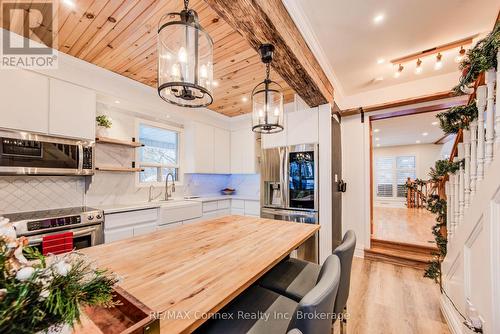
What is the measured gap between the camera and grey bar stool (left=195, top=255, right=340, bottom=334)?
0.70 meters

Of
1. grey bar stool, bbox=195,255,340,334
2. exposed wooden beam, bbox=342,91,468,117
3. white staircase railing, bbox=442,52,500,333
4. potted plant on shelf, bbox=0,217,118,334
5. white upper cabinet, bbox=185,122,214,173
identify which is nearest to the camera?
potted plant on shelf, bbox=0,217,118,334

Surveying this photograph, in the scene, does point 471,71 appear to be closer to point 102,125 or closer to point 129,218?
point 129,218

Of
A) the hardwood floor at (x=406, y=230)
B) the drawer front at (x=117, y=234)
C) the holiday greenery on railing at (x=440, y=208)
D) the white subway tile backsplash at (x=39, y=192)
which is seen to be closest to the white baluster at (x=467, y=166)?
the holiday greenery on railing at (x=440, y=208)

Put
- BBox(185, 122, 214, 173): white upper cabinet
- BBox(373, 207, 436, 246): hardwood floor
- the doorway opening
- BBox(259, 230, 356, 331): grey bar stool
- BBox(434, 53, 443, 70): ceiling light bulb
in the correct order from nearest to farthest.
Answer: BBox(259, 230, 356, 331): grey bar stool → BBox(434, 53, 443, 70): ceiling light bulb → BBox(373, 207, 436, 246): hardwood floor → BBox(185, 122, 214, 173): white upper cabinet → the doorway opening

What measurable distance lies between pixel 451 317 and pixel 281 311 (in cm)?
174

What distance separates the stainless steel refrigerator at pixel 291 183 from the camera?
2.88 m

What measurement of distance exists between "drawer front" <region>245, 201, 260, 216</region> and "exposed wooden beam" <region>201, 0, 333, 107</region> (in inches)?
85.5

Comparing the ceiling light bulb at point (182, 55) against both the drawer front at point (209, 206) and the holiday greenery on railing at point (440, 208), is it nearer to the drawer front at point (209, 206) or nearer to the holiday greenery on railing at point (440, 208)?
the holiday greenery on railing at point (440, 208)

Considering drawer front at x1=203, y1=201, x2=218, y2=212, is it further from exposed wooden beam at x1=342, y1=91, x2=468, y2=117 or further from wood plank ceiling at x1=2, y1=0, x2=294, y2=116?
exposed wooden beam at x1=342, y1=91, x2=468, y2=117

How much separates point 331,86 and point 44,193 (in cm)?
383

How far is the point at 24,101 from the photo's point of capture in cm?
192

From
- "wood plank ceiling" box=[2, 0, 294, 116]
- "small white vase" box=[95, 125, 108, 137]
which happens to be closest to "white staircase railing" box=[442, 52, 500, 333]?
"wood plank ceiling" box=[2, 0, 294, 116]

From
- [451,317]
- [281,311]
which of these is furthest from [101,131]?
[451,317]

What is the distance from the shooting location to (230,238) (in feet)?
4.82
